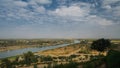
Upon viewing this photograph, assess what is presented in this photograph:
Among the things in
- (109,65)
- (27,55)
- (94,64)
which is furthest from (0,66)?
(109,65)

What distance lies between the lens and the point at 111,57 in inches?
1117

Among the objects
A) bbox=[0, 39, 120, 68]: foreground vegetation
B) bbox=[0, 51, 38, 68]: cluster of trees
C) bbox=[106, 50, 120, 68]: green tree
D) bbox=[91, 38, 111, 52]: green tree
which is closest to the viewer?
bbox=[106, 50, 120, 68]: green tree

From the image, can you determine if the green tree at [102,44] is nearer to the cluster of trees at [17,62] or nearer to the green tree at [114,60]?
the cluster of trees at [17,62]

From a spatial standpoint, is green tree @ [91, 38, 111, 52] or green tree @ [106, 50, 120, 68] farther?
green tree @ [91, 38, 111, 52]

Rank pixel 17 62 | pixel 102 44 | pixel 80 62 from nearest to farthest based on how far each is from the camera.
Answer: pixel 80 62, pixel 17 62, pixel 102 44

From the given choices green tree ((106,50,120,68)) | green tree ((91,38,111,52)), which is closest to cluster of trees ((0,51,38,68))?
green tree ((91,38,111,52))

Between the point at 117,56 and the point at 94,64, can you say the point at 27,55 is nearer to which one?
the point at 94,64

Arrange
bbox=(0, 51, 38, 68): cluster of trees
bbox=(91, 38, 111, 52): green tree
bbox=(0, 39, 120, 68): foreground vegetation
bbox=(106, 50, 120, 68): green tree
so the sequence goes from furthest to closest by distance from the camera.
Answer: bbox=(91, 38, 111, 52): green tree, bbox=(0, 51, 38, 68): cluster of trees, bbox=(0, 39, 120, 68): foreground vegetation, bbox=(106, 50, 120, 68): green tree

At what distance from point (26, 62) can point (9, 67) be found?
11.1 m

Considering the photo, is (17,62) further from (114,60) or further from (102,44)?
(114,60)

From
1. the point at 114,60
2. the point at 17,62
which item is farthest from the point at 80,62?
the point at 17,62

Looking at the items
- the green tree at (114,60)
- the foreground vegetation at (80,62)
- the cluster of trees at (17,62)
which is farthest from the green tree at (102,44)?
the green tree at (114,60)

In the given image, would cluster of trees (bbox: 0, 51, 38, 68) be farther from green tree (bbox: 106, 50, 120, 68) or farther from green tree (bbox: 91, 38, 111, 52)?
green tree (bbox: 106, 50, 120, 68)

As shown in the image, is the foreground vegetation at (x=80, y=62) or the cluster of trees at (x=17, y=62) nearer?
the foreground vegetation at (x=80, y=62)
